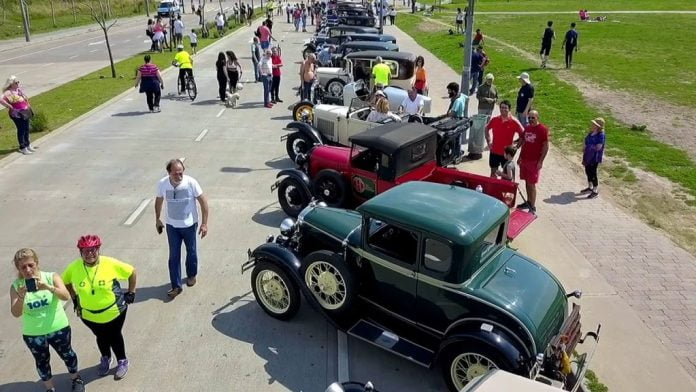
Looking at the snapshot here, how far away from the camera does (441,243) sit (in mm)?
5148

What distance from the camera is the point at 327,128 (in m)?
11.7

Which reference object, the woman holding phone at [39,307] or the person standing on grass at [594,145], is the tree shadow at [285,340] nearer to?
the woman holding phone at [39,307]

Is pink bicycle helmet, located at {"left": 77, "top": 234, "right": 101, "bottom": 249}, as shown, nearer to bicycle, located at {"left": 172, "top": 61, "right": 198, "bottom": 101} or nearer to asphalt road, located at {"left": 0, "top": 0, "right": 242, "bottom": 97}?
bicycle, located at {"left": 172, "top": 61, "right": 198, "bottom": 101}

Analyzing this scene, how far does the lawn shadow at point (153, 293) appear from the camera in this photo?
6.96 metres

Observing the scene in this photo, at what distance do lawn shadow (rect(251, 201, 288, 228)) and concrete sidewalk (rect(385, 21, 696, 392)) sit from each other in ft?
12.7

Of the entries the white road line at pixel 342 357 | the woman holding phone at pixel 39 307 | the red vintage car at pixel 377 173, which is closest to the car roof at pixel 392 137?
the red vintage car at pixel 377 173

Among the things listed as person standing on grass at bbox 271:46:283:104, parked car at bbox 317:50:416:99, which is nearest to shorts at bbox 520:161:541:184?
parked car at bbox 317:50:416:99

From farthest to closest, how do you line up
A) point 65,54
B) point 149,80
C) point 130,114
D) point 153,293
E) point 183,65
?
1. point 65,54
2. point 183,65
3. point 130,114
4. point 149,80
5. point 153,293

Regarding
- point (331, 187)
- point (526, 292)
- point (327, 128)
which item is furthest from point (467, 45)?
point (526, 292)

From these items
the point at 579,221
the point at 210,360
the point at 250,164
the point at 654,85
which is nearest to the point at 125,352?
the point at 210,360

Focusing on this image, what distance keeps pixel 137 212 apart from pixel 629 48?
26.4m

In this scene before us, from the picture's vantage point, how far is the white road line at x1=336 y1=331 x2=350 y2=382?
5598 mm

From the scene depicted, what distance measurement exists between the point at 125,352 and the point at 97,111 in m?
12.4

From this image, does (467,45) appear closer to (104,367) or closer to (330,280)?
(330,280)
